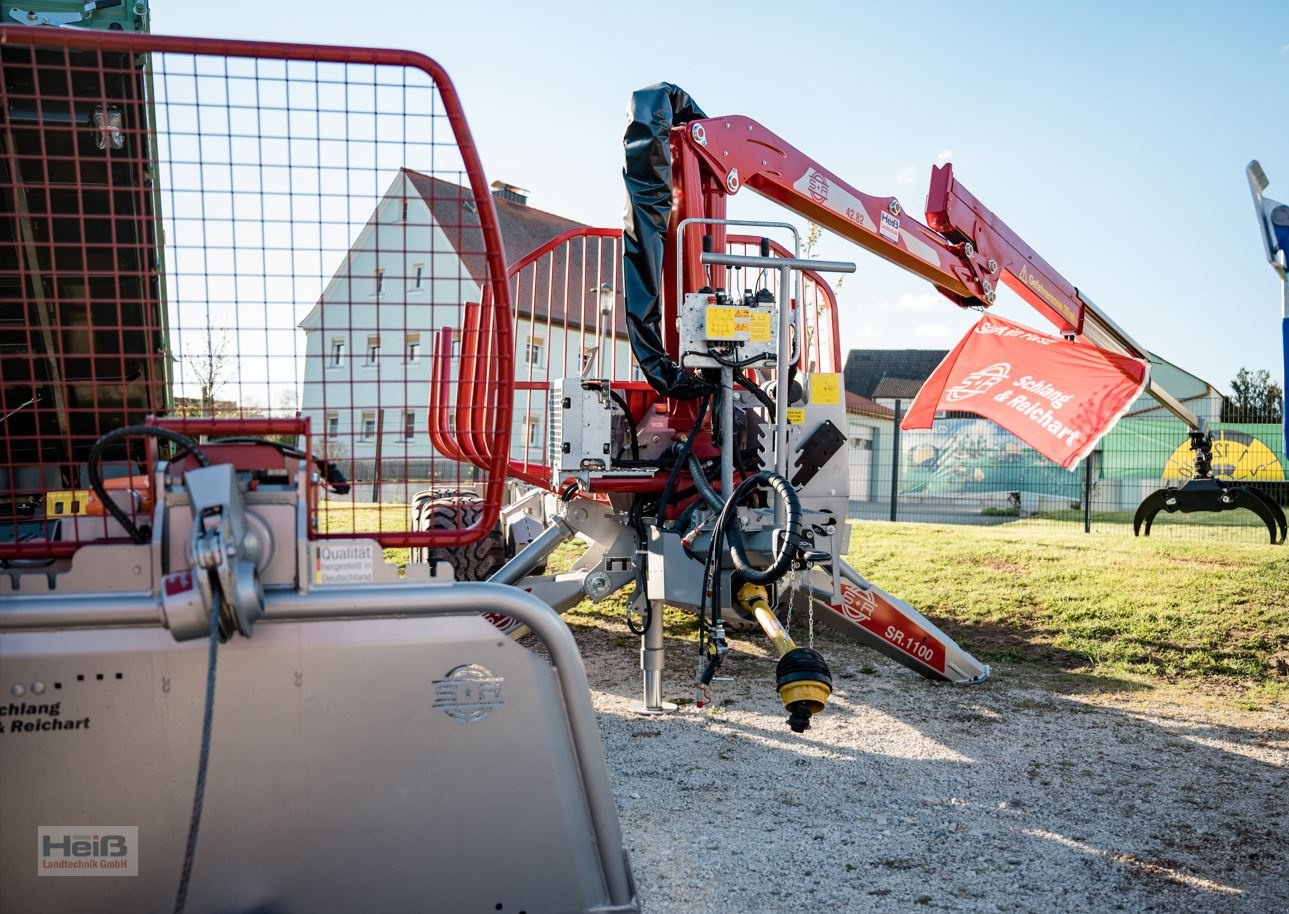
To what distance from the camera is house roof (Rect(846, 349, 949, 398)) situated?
4891 centimetres

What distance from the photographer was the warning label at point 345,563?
7.30 feet

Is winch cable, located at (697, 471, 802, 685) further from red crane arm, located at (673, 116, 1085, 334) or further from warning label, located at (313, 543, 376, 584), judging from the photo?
red crane arm, located at (673, 116, 1085, 334)

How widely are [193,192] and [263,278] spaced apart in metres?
0.25

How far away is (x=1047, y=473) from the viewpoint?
15.7 metres

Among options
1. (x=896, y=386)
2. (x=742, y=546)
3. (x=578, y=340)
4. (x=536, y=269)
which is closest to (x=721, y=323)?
(x=742, y=546)

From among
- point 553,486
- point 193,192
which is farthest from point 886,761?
point 193,192

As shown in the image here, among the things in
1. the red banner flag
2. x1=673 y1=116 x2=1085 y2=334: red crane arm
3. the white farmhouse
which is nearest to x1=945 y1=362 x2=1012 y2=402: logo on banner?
the red banner flag

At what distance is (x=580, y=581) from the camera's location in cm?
516

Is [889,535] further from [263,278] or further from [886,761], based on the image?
[263,278]

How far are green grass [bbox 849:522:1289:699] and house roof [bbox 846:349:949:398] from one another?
39038 mm

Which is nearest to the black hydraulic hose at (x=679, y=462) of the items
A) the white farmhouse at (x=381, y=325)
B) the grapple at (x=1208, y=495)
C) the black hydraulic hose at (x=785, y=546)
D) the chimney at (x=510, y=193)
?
the black hydraulic hose at (x=785, y=546)

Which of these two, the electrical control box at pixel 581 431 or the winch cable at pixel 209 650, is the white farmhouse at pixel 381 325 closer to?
the winch cable at pixel 209 650

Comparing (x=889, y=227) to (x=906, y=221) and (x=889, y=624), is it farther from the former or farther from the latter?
(x=889, y=624)

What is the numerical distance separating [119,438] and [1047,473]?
50.4 ft
